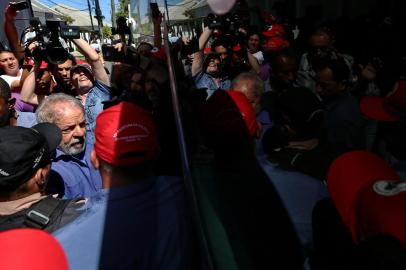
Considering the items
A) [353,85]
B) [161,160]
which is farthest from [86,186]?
[353,85]

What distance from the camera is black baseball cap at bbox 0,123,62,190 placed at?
113 cm

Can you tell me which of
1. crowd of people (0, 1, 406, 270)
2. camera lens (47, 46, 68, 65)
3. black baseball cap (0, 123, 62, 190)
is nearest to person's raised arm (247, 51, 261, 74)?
crowd of people (0, 1, 406, 270)

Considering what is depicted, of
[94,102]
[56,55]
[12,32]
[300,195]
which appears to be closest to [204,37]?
[94,102]

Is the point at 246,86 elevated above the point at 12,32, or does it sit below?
below

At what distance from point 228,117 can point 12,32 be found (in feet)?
8.85

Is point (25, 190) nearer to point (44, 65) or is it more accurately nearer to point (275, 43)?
point (44, 65)

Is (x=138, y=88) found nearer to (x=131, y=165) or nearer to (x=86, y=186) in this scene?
(x=86, y=186)

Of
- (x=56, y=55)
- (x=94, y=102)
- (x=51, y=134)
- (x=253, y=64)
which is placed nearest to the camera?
(x=51, y=134)

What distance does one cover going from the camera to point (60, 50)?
2.79m

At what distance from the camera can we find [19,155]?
3.77ft

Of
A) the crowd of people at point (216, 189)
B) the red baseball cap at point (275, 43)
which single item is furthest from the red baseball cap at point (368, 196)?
the red baseball cap at point (275, 43)

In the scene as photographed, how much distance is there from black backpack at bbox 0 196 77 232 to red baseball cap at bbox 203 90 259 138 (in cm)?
60

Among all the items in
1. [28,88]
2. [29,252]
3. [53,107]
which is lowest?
[28,88]

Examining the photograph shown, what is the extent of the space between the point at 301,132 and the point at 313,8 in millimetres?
5298
